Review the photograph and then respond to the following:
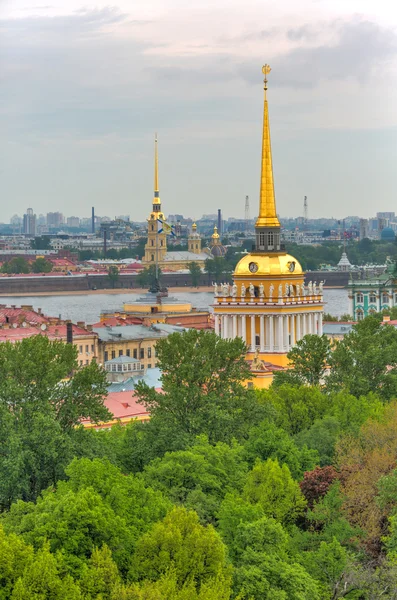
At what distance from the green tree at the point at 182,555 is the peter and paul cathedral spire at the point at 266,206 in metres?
25.0

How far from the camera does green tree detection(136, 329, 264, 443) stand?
26.6 m

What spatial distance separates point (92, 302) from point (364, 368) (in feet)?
281

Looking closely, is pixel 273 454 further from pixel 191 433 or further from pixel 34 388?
pixel 34 388

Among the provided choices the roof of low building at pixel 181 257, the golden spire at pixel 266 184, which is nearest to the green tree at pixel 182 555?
the golden spire at pixel 266 184

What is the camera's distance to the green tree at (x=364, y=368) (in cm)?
3306

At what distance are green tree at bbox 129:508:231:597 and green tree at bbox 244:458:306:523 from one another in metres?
3.40

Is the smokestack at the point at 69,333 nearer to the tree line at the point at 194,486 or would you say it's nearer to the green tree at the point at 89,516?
the tree line at the point at 194,486

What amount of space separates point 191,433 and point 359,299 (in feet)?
154

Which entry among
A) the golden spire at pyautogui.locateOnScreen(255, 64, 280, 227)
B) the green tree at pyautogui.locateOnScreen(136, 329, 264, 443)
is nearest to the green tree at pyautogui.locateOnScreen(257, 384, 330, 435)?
the green tree at pyautogui.locateOnScreen(136, 329, 264, 443)

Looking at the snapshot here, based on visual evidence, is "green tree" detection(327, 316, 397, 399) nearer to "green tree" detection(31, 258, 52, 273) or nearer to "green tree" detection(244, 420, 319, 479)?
"green tree" detection(244, 420, 319, 479)

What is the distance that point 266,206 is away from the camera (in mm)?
45281

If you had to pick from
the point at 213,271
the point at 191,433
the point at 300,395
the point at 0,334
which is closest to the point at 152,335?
the point at 0,334

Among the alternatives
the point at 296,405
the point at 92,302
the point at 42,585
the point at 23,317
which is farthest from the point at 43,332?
the point at 92,302

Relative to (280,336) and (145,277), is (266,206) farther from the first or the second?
(145,277)
